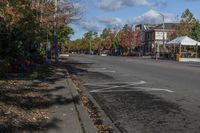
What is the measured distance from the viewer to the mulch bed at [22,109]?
9.12 m

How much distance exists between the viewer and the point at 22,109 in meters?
11.0

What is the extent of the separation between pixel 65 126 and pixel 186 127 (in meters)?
2.52

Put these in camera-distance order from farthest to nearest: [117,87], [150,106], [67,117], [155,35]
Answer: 1. [155,35]
2. [117,87]
3. [150,106]
4. [67,117]

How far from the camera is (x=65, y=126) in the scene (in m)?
9.75

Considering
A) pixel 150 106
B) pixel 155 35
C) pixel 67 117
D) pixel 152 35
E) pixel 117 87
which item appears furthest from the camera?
pixel 152 35

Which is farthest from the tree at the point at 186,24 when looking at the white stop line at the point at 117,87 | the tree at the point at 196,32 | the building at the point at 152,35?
the white stop line at the point at 117,87

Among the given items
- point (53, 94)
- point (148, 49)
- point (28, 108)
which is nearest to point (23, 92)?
point (53, 94)

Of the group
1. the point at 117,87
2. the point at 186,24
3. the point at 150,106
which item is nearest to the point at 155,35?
the point at 186,24

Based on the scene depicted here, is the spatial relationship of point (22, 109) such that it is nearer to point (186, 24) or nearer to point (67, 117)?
point (67, 117)

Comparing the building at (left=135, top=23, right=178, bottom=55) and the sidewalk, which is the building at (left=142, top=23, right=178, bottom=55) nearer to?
the building at (left=135, top=23, right=178, bottom=55)

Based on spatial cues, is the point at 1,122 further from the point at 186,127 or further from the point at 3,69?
the point at 3,69

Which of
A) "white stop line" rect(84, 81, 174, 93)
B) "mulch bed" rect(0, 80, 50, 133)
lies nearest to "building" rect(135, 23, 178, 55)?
"white stop line" rect(84, 81, 174, 93)

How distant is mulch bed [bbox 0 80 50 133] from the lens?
9.12 meters

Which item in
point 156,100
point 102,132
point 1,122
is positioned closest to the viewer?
point 1,122
